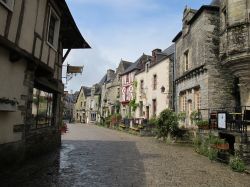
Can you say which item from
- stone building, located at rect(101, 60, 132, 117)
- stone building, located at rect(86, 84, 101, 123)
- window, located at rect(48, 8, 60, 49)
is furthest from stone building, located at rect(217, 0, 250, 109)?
stone building, located at rect(86, 84, 101, 123)

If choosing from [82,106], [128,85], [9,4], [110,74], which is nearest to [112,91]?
[110,74]

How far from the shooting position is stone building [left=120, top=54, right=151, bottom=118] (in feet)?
109

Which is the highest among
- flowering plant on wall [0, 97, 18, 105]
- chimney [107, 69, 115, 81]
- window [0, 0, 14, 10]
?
chimney [107, 69, 115, 81]

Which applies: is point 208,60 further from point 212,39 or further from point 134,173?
point 134,173

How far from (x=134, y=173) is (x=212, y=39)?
Result: 11378mm

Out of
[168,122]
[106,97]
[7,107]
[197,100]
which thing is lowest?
[168,122]

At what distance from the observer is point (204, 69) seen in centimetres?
1586

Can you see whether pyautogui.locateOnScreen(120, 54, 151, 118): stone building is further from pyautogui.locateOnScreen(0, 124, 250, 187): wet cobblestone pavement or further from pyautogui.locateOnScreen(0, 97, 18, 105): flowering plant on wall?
pyautogui.locateOnScreen(0, 97, 18, 105): flowering plant on wall

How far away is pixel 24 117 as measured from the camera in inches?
318

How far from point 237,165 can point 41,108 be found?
23.1 feet

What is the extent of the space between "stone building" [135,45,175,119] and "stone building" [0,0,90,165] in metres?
13.8

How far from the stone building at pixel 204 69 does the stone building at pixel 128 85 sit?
14267 millimetres

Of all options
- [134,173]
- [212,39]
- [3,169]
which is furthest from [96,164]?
[212,39]

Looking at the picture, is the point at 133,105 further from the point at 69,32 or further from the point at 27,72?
the point at 27,72
